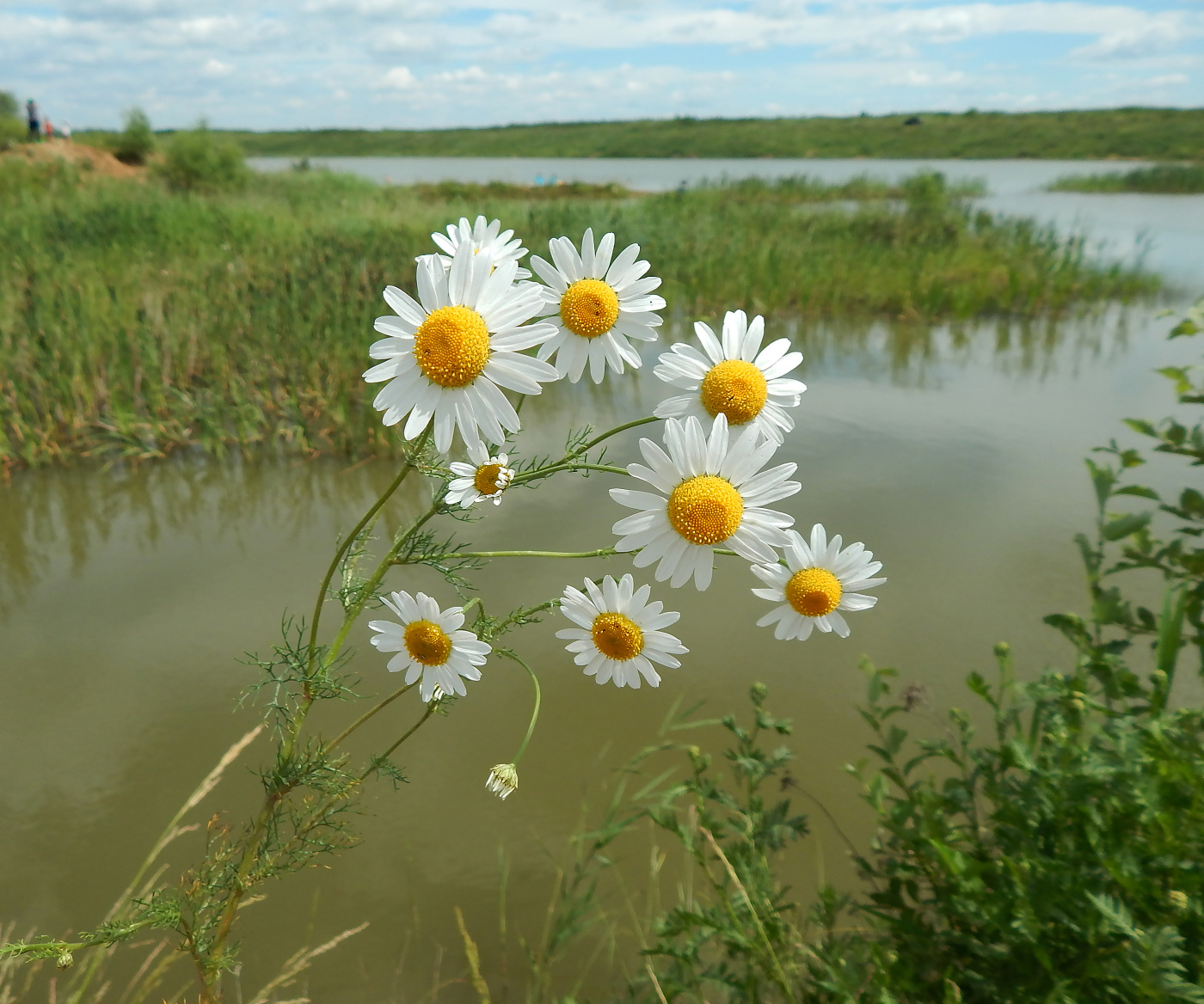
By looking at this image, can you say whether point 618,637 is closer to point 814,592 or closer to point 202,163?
point 814,592

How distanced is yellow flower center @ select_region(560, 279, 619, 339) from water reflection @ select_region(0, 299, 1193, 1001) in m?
1.35

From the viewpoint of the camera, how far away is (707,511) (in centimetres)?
69

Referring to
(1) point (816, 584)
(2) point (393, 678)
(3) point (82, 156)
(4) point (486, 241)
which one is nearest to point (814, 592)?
(1) point (816, 584)

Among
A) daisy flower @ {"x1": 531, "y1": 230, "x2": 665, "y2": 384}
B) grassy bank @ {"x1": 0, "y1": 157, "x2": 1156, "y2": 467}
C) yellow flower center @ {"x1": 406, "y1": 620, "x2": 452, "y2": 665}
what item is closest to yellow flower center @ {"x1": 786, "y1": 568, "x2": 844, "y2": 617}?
daisy flower @ {"x1": 531, "y1": 230, "x2": 665, "y2": 384}

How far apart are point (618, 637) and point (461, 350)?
38cm

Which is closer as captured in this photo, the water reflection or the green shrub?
the water reflection

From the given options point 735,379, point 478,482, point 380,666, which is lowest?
point 380,666

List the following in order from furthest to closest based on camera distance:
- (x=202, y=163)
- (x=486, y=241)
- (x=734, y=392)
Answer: (x=202, y=163) < (x=486, y=241) < (x=734, y=392)

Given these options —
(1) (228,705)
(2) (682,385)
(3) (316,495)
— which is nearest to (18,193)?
(3) (316,495)

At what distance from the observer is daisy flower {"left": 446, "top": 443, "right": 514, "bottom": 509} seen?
2.55 feet

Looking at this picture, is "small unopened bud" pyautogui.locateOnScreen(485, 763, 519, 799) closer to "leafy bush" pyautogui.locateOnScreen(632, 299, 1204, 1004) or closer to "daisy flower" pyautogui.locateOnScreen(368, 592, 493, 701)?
"daisy flower" pyautogui.locateOnScreen(368, 592, 493, 701)

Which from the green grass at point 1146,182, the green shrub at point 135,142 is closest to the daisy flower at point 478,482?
the green shrub at point 135,142

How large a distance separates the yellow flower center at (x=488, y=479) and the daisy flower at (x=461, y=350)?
4.6 inches

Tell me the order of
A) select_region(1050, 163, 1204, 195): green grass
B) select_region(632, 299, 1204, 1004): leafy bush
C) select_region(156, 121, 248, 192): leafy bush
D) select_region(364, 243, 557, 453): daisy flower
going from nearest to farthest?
select_region(364, 243, 557, 453): daisy flower → select_region(632, 299, 1204, 1004): leafy bush → select_region(156, 121, 248, 192): leafy bush → select_region(1050, 163, 1204, 195): green grass
